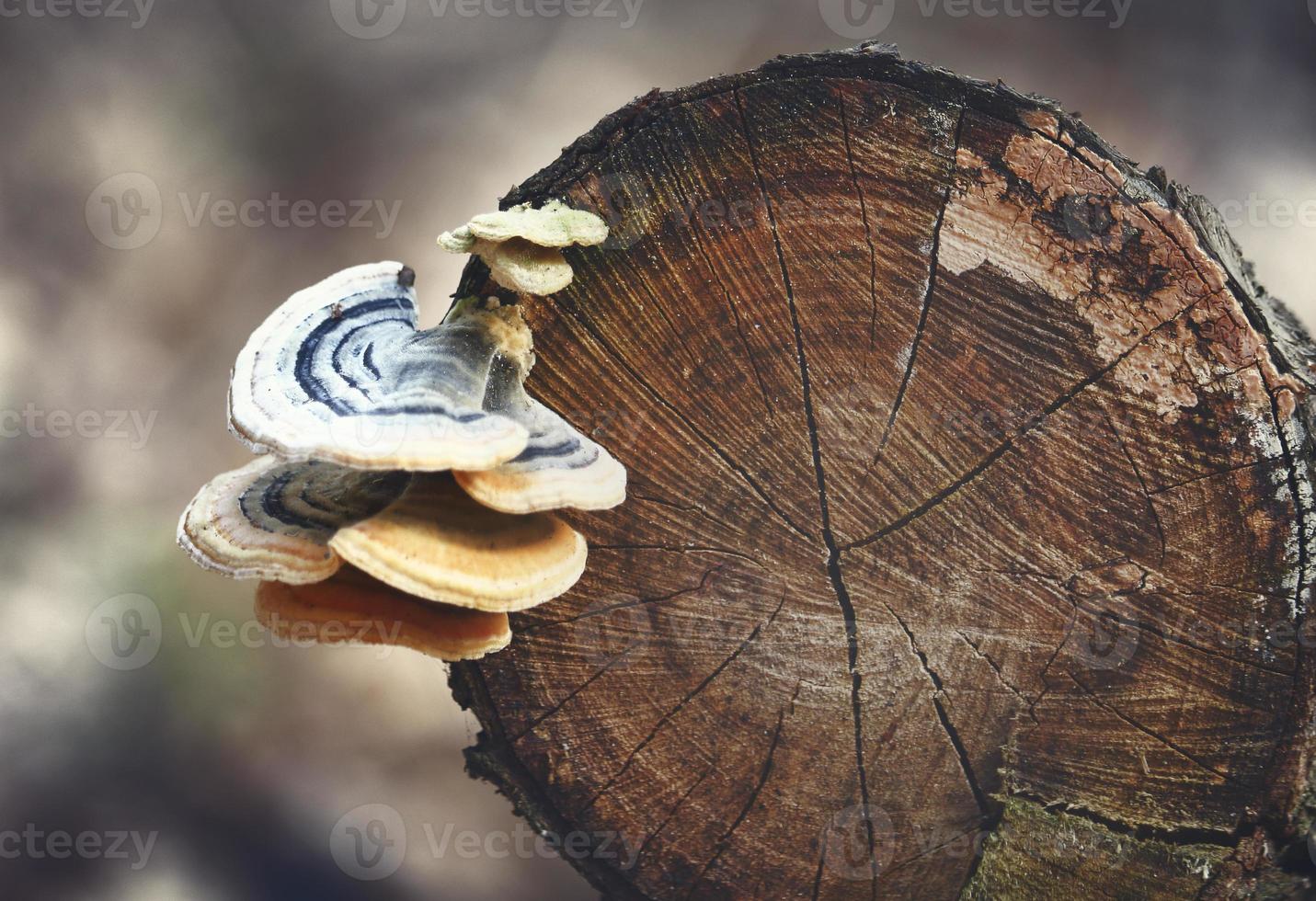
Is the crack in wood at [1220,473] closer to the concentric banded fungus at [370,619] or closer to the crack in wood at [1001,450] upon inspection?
the crack in wood at [1001,450]

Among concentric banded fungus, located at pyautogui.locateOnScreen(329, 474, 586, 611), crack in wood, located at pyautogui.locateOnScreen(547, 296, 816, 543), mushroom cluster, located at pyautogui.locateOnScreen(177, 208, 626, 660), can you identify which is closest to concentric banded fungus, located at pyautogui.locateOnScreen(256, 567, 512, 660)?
mushroom cluster, located at pyautogui.locateOnScreen(177, 208, 626, 660)

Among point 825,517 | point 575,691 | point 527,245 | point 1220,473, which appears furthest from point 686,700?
point 1220,473

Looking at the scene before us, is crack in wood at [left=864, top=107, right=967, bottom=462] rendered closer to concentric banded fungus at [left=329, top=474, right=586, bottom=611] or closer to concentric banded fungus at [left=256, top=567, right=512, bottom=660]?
concentric banded fungus at [left=329, top=474, right=586, bottom=611]

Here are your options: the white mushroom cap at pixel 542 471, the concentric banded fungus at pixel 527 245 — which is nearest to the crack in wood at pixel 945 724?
the white mushroom cap at pixel 542 471

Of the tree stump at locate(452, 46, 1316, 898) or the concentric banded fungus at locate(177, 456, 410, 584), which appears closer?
the concentric banded fungus at locate(177, 456, 410, 584)

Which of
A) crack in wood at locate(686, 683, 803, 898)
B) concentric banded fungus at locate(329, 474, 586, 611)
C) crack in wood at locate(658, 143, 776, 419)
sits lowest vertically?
crack in wood at locate(686, 683, 803, 898)

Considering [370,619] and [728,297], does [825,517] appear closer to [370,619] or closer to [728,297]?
[728,297]
